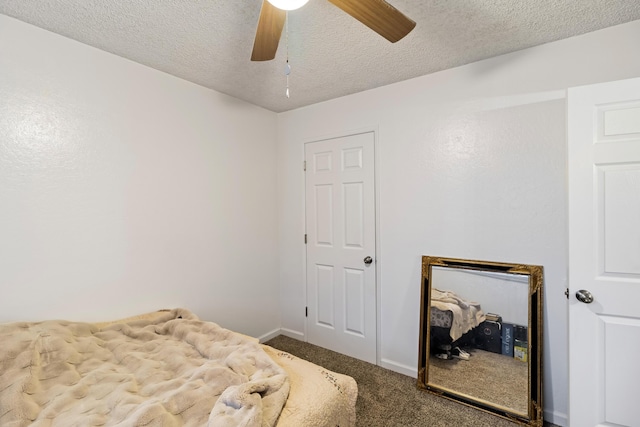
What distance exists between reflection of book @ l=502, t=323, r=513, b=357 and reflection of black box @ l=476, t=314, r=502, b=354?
0.02 m

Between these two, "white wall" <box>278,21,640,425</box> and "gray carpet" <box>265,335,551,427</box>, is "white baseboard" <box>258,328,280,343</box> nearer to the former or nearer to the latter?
"gray carpet" <box>265,335,551,427</box>

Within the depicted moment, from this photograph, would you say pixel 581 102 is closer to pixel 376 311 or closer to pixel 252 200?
pixel 376 311

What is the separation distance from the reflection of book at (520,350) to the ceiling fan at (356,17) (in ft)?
6.80

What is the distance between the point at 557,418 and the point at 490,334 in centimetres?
Answer: 61

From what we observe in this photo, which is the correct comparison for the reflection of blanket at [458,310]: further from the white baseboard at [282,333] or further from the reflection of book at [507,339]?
the white baseboard at [282,333]

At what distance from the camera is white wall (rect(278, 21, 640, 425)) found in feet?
6.34

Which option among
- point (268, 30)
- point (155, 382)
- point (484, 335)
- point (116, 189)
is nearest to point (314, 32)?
point (268, 30)

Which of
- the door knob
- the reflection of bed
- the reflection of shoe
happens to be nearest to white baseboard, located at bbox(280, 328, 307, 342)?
the reflection of bed

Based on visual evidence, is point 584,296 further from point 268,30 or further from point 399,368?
point 268,30

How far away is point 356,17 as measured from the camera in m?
1.25

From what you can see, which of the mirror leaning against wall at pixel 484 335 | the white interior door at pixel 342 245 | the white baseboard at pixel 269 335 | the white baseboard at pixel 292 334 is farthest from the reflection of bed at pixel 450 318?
the white baseboard at pixel 269 335

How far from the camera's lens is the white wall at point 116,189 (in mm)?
1686

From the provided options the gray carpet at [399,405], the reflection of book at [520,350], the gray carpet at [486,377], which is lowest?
the gray carpet at [399,405]

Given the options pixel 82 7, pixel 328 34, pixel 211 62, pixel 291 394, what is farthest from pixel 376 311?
pixel 82 7
